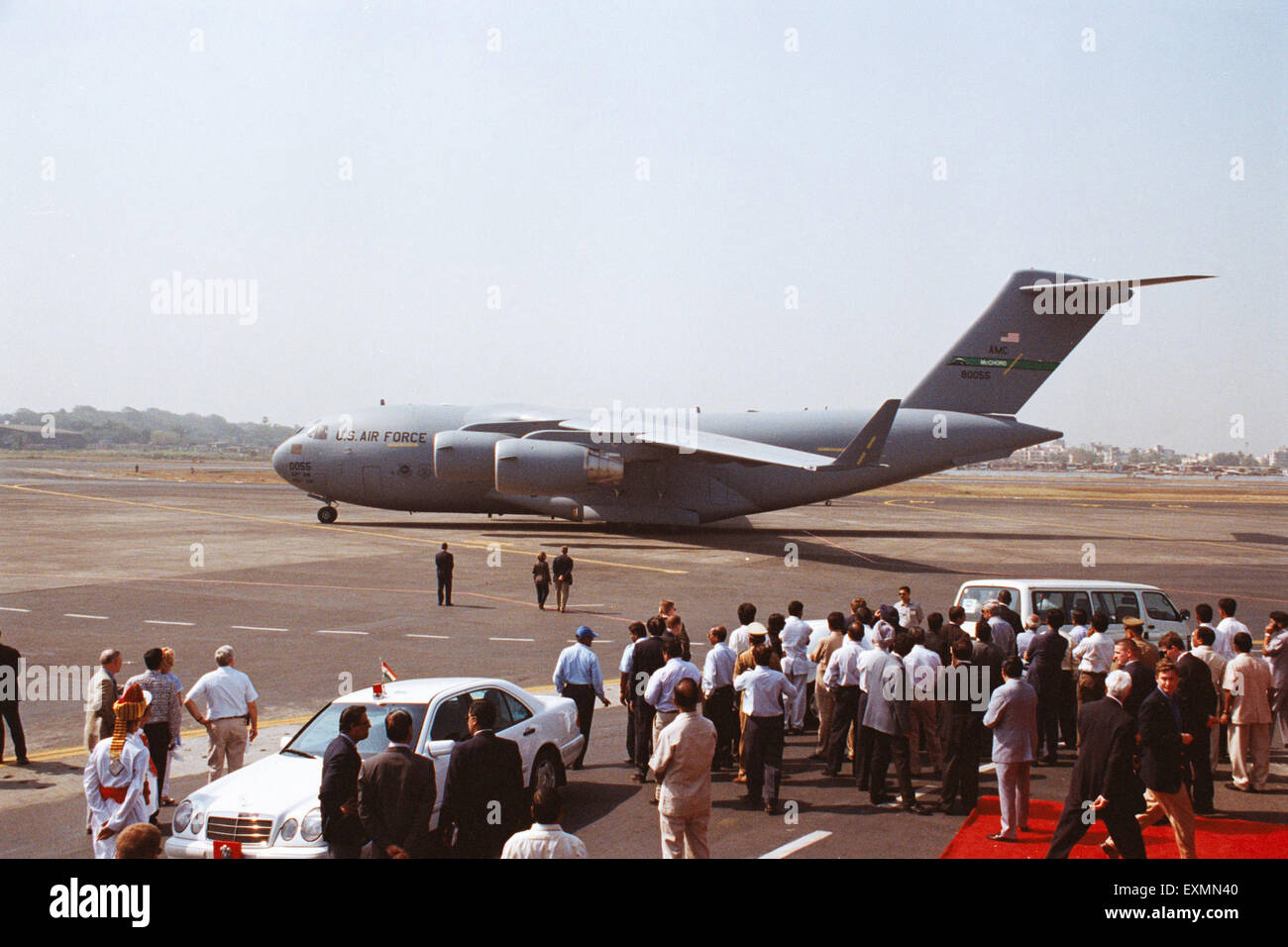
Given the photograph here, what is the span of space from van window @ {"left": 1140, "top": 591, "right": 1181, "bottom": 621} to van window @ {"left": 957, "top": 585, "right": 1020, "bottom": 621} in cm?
227

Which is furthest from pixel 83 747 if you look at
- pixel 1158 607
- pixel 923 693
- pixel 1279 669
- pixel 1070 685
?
pixel 1158 607

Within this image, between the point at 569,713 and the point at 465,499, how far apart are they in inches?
1112

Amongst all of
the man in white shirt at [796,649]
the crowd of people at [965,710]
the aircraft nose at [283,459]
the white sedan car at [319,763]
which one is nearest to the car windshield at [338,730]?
the white sedan car at [319,763]

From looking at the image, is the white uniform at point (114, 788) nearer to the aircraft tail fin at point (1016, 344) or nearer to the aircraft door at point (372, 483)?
the aircraft door at point (372, 483)

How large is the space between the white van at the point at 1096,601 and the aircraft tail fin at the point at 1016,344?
76.4ft

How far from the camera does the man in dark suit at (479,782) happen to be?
291 inches

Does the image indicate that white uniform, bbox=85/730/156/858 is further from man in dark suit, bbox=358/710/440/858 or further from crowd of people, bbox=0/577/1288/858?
man in dark suit, bbox=358/710/440/858

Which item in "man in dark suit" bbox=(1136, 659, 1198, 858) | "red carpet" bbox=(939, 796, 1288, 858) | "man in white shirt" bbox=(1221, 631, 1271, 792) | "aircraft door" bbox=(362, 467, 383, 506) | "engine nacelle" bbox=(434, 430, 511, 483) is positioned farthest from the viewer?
"aircraft door" bbox=(362, 467, 383, 506)

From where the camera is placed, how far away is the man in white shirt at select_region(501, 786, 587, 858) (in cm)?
590

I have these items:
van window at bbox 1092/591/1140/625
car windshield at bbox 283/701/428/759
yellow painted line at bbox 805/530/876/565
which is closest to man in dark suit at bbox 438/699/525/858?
car windshield at bbox 283/701/428/759

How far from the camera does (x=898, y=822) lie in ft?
32.4

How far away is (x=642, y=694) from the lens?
11258 millimetres

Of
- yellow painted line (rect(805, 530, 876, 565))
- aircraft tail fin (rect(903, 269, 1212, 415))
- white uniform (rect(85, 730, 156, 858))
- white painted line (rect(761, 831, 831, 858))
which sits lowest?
white painted line (rect(761, 831, 831, 858))
